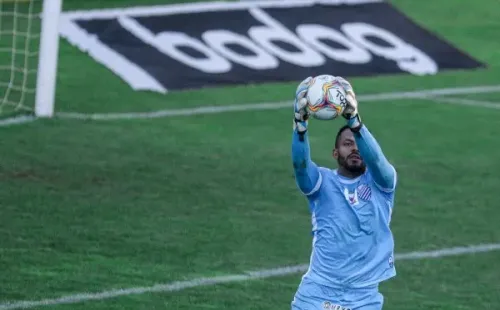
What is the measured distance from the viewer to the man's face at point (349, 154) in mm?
7137

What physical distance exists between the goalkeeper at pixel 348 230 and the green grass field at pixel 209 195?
8.27 ft

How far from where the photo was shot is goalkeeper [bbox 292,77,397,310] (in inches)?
281

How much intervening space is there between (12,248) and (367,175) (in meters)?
4.32

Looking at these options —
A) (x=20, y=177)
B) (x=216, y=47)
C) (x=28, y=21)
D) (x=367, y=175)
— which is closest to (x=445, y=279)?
(x=367, y=175)

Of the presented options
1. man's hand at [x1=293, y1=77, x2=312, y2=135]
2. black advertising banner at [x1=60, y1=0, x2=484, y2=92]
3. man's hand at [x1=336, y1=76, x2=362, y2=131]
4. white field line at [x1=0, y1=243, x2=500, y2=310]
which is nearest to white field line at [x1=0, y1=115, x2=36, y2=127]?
black advertising banner at [x1=60, y1=0, x2=484, y2=92]

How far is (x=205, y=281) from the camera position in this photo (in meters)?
10.1

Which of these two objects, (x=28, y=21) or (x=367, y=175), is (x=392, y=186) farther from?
(x=28, y=21)

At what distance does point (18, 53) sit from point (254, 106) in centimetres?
309

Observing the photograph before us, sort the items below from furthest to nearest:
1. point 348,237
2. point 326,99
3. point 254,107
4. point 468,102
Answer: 1. point 468,102
2. point 254,107
3. point 348,237
4. point 326,99

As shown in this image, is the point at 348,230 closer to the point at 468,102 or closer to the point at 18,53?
the point at 468,102

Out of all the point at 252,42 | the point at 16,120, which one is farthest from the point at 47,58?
the point at 252,42

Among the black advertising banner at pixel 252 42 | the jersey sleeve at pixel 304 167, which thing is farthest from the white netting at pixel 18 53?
the jersey sleeve at pixel 304 167

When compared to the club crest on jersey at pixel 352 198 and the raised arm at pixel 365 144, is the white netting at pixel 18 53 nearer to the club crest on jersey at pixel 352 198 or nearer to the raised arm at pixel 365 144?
the club crest on jersey at pixel 352 198

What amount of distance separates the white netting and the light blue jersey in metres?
7.96
